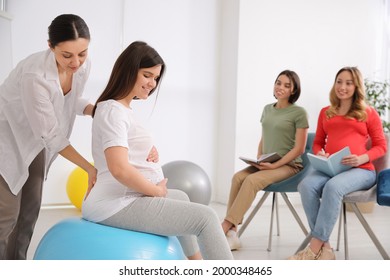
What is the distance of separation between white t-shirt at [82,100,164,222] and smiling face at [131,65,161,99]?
0.27 ft

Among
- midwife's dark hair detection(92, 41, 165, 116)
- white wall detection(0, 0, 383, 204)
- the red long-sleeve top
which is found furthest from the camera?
white wall detection(0, 0, 383, 204)

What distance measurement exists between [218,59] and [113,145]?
3580 millimetres

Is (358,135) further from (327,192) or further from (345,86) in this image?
(327,192)

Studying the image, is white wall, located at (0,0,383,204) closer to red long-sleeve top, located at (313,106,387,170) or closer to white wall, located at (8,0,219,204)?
white wall, located at (8,0,219,204)

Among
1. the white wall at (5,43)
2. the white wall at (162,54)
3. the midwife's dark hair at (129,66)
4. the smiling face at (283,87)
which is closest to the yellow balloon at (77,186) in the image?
the white wall at (162,54)

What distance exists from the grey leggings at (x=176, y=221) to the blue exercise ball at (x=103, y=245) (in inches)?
1.5

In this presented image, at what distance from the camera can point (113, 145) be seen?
1673mm

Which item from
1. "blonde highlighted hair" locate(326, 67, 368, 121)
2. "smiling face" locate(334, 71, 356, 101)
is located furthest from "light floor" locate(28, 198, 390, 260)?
"smiling face" locate(334, 71, 356, 101)

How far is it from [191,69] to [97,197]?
3.36 metres

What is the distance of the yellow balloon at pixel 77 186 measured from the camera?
4102 mm

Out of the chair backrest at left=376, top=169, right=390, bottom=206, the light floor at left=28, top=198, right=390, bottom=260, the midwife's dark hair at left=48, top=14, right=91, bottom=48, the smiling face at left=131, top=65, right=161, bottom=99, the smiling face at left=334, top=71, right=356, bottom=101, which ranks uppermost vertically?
the midwife's dark hair at left=48, top=14, right=91, bottom=48

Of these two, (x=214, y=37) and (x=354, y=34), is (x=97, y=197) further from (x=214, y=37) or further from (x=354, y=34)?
(x=354, y=34)

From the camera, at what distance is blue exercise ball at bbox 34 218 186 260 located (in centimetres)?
168
